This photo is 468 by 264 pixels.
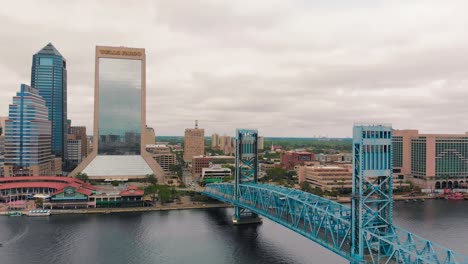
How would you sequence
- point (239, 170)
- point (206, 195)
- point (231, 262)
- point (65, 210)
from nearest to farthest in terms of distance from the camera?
1. point (231, 262)
2. point (239, 170)
3. point (65, 210)
4. point (206, 195)

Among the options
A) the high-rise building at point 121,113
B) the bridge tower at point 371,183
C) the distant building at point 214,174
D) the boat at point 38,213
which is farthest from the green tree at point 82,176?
the bridge tower at point 371,183

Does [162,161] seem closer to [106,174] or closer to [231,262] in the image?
[106,174]

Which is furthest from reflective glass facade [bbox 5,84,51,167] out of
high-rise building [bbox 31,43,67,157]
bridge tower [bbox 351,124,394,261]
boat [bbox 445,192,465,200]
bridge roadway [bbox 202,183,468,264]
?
boat [bbox 445,192,465,200]

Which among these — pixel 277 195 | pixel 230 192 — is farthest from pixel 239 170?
pixel 277 195

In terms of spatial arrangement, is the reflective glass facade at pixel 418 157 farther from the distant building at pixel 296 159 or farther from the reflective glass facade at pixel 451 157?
the distant building at pixel 296 159

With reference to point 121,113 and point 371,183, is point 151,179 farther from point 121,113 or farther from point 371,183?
point 371,183

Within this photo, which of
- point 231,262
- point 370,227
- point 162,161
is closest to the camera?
point 370,227
